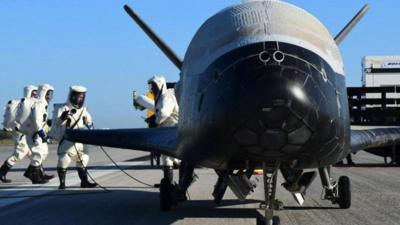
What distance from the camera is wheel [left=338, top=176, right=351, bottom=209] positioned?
9.95 meters

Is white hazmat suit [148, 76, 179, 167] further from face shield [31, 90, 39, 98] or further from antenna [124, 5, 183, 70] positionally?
face shield [31, 90, 39, 98]

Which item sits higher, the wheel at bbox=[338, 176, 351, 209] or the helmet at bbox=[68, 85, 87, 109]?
the helmet at bbox=[68, 85, 87, 109]

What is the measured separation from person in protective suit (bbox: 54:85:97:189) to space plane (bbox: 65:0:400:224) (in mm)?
7827

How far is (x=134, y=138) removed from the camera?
979 centimetres

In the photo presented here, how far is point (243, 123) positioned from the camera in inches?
207

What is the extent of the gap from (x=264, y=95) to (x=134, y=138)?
4.95 meters

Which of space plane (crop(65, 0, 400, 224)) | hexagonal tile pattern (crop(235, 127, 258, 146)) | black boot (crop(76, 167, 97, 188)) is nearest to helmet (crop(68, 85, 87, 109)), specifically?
black boot (crop(76, 167, 97, 188))

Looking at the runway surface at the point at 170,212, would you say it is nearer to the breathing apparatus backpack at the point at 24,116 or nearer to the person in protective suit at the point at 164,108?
the person in protective suit at the point at 164,108

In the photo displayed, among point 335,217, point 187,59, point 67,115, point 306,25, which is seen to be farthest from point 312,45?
point 67,115

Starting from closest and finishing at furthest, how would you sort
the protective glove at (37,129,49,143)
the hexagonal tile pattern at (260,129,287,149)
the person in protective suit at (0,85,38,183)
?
the hexagonal tile pattern at (260,129,287,149) → the protective glove at (37,129,49,143) → the person in protective suit at (0,85,38,183)

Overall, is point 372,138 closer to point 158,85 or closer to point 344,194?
point 344,194

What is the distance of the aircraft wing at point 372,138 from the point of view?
8.76 meters

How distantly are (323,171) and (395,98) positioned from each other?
20.4 m

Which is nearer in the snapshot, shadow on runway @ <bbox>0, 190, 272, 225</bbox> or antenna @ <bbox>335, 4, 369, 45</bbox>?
shadow on runway @ <bbox>0, 190, 272, 225</bbox>
